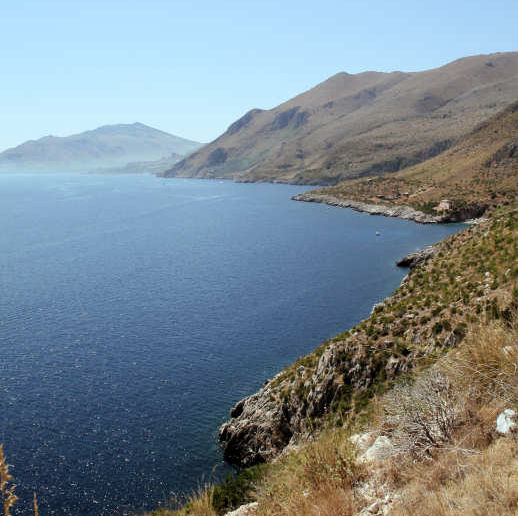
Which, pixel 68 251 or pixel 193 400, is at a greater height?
pixel 68 251

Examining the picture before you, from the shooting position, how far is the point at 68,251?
99.9 meters

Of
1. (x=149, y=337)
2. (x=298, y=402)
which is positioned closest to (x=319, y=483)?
(x=298, y=402)

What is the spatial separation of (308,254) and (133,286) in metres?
39.0

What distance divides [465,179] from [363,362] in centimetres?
13074

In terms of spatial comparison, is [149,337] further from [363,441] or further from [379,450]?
[379,450]

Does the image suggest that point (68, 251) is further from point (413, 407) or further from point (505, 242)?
point (413, 407)

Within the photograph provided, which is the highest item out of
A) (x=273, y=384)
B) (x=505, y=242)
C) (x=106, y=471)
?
(x=505, y=242)

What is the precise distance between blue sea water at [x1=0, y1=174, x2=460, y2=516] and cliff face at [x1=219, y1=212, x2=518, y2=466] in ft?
10.2

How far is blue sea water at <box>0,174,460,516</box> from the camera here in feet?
97.9

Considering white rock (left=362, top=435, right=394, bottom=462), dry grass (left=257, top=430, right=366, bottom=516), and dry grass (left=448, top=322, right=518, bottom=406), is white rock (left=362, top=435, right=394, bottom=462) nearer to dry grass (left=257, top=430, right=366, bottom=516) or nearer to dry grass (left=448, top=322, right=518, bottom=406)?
dry grass (left=257, top=430, right=366, bottom=516)

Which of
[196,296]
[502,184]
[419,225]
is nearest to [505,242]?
[196,296]

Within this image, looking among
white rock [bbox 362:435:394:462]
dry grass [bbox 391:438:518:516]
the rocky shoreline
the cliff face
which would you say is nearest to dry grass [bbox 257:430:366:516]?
white rock [bbox 362:435:394:462]

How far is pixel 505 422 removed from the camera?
836cm

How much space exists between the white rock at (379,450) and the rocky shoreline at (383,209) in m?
123
